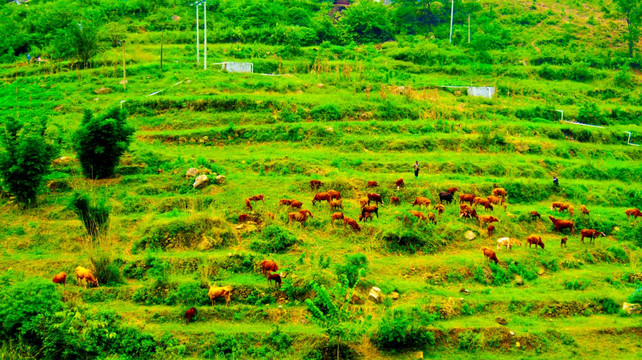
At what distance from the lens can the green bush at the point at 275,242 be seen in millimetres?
18234

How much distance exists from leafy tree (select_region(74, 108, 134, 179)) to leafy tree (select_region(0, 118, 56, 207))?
1.55m

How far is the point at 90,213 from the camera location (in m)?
18.3

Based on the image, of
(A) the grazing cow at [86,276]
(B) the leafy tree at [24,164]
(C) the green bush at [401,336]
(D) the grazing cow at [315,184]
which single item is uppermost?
(B) the leafy tree at [24,164]

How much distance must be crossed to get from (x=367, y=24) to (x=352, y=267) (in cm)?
3767

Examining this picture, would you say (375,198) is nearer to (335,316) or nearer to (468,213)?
(468,213)

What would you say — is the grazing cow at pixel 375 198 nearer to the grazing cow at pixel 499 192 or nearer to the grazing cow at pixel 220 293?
the grazing cow at pixel 499 192

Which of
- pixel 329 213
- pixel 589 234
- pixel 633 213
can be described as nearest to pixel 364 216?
pixel 329 213

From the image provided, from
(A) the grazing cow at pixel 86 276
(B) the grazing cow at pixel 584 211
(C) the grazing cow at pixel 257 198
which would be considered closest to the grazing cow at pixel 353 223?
(C) the grazing cow at pixel 257 198

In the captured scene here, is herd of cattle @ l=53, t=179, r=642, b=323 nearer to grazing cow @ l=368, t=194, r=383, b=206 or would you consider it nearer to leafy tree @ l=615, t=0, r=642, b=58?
grazing cow @ l=368, t=194, r=383, b=206

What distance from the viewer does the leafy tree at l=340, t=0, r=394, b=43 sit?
49.7 m

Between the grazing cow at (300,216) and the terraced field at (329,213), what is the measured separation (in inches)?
10.6

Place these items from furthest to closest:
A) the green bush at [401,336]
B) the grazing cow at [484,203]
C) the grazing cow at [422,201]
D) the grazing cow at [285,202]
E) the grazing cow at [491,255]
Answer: the grazing cow at [484,203], the grazing cow at [422,201], the grazing cow at [285,202], the grazing cow at [491,255], the green bush at [401,336]

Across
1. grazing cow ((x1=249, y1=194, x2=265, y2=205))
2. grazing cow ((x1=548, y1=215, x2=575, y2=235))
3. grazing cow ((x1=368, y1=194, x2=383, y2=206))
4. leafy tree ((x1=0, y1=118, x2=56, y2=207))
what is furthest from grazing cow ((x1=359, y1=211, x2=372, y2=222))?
leafy tree ((x1=0, y1=118, x2=56, y2=207))

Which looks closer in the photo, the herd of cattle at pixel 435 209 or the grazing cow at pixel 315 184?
the herd of cattle at pixel 435 209
